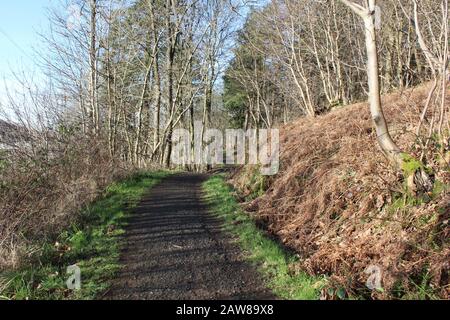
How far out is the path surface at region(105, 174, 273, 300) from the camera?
164 inches

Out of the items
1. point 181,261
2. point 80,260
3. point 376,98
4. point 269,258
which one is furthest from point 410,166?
point 80,260

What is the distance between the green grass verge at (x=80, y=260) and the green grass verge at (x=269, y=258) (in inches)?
71.4

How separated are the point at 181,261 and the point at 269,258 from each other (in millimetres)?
1146

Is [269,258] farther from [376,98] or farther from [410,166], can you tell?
[376,98]

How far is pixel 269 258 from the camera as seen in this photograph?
5.09 meters

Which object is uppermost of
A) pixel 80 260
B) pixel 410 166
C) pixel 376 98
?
pixel 376 98

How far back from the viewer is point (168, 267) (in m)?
4.85

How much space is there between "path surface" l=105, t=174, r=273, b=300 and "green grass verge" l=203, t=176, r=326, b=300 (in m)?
0.15

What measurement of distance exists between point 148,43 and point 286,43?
843 centimetres

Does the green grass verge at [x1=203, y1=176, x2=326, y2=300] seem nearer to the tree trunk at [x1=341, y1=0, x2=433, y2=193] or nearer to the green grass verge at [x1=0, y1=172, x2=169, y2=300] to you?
the green grass verge at [x1=0, y1=172, x2=169, y2=300]

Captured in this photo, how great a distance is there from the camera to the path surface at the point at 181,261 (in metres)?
4.17

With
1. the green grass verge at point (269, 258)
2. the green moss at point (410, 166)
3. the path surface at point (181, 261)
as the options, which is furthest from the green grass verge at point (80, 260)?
the green moss at point (410, 166)

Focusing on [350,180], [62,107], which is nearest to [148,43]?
[62,107]

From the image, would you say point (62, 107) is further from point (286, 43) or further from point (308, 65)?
point (308, 65)
